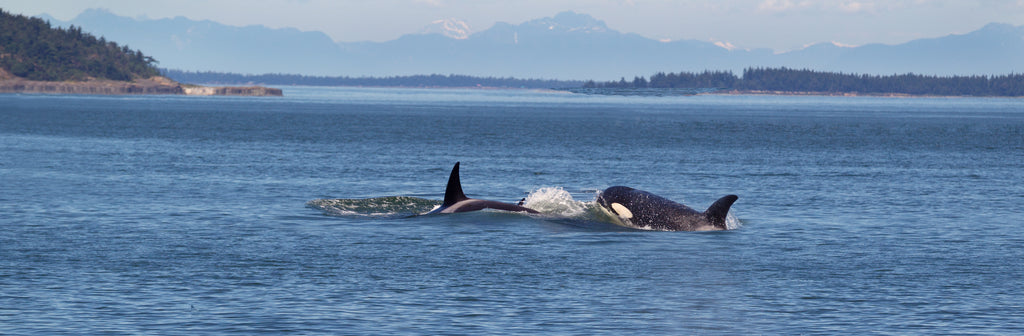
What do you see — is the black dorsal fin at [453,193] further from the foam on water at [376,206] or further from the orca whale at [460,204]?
the foam on water at [376,206]

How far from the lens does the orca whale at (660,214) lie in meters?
29.1

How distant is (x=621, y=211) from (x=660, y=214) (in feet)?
3.54

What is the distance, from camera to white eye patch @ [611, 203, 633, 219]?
97.0 ft

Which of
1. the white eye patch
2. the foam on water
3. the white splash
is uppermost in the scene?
the white eye patch

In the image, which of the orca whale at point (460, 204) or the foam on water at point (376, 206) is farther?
the foam on water at point (376, 206)

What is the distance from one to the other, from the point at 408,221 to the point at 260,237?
467 centimetres

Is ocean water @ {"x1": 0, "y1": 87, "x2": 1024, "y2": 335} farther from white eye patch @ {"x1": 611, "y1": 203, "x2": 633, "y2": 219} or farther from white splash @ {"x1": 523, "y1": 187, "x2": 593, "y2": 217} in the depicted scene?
white eye patch @ {"x1": 611, "y1": 203, "x2": 633, "y2": 219}

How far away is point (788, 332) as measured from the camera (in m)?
17.2

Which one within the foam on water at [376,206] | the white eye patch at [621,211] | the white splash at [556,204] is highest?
the white eye patch at [621,211]

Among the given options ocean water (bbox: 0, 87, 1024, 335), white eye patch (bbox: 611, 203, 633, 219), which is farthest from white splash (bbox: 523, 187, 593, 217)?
white eye patch (bbox: 611, 203, 633, 219)

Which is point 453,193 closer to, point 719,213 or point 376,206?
point 376,206

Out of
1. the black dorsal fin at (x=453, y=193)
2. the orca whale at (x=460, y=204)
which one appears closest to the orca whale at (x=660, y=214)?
the orca whale at (x=460, y=204)

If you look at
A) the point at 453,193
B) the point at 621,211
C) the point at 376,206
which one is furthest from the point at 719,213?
the point at 376,206

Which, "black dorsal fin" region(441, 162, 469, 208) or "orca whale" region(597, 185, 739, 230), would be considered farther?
"black dorsal fin" region(441, 162, 469, 208)
